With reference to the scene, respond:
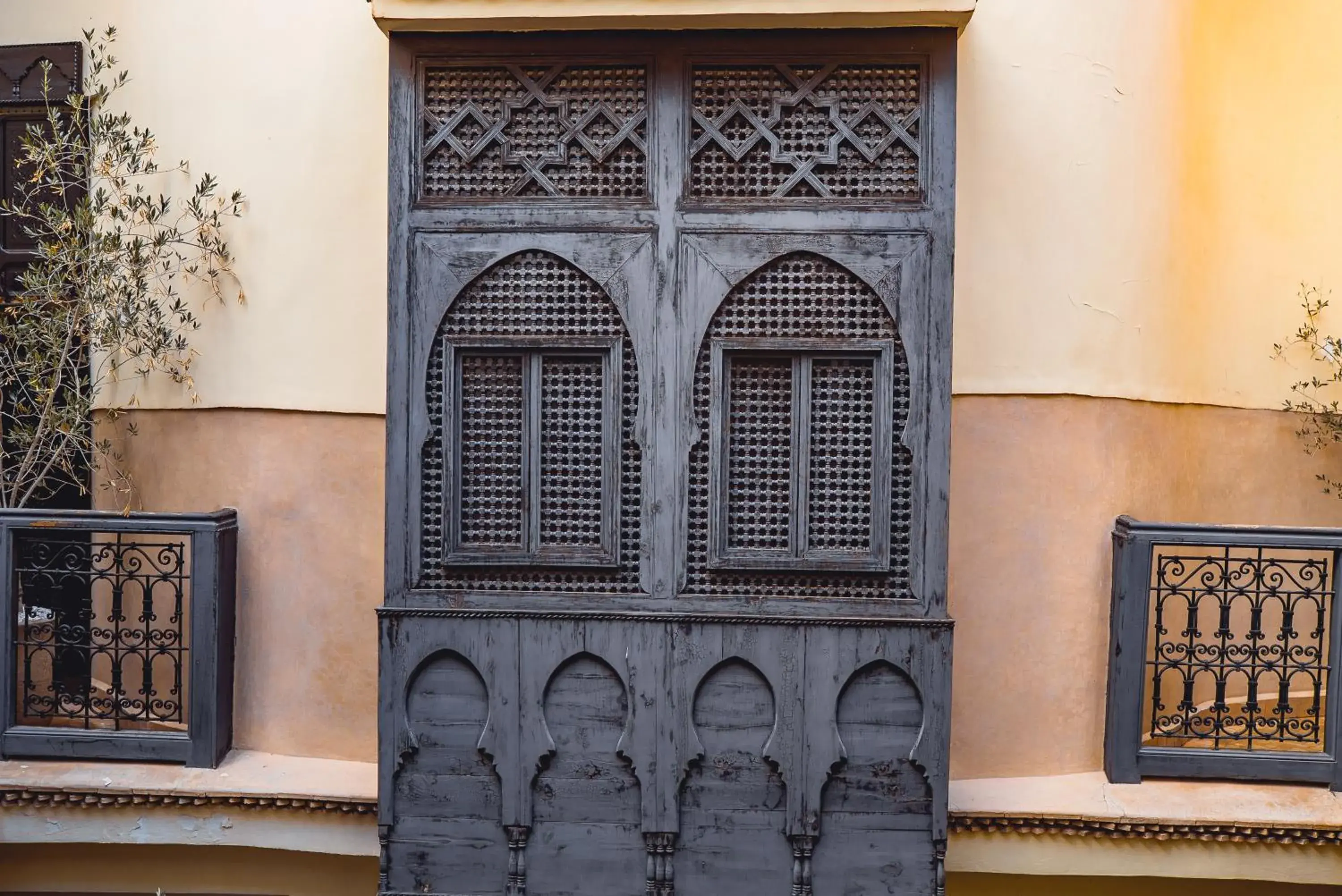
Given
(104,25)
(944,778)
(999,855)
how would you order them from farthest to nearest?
(104,25) → (999,855) → (944,778)

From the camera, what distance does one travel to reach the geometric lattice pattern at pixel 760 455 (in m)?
3.70

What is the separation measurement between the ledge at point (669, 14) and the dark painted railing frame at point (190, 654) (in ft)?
6.52

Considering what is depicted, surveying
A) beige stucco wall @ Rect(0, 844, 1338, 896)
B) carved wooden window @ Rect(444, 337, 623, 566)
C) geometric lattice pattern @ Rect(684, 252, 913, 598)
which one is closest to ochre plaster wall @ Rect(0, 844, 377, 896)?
beige stucco wall @ Rect(0, 844, 1338, 896)

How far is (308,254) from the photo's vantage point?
4.14 meters

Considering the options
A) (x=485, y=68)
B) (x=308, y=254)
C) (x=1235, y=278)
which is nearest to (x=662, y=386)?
(x=485, y=68)

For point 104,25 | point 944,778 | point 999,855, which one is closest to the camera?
point 944,778

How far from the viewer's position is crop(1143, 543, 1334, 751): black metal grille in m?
3.88

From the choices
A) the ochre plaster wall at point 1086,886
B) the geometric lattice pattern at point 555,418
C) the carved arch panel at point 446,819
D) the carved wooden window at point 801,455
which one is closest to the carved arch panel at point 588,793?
the carved arch panel at point 446,819

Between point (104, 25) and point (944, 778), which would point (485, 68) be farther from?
point (944, 778)

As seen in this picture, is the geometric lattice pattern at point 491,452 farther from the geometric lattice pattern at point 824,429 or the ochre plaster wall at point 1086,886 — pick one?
the ochre plaster wall at point 1086,886

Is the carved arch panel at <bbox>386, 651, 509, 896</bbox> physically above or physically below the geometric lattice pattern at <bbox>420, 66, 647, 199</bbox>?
below

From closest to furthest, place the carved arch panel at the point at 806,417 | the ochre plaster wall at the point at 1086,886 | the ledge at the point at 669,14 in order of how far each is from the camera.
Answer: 1. the ledge at the point at 669,14
2. the carved arch panel at the point at 806,417
3. the ochre plaster wall at the point at 1086,886

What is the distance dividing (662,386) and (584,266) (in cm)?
49

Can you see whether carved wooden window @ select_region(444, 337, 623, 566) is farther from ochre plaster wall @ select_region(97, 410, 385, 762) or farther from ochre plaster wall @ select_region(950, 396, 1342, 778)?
ochre plaster wall @ select_region(950, 396, 1342, 778)
